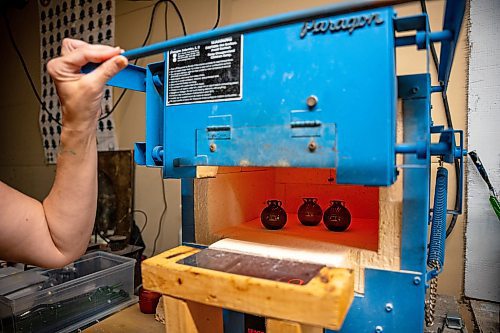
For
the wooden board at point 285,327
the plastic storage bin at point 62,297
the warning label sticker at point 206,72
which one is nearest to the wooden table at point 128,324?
the plastic storage bin at point 62,297

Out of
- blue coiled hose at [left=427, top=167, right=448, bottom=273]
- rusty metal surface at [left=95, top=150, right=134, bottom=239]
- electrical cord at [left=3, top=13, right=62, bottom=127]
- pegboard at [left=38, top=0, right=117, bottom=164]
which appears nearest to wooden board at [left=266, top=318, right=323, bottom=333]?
blue coiled hose at [left=427, top=167, right=448, bottom=273]

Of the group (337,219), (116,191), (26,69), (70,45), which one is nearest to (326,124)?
(337,219)

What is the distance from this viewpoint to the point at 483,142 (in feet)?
3.97

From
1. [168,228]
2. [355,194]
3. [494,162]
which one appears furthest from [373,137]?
[168,228]

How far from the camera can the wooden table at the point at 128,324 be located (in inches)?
43.1

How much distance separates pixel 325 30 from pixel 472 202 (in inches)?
38.3

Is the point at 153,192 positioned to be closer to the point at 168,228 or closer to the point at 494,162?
the point at 168,228

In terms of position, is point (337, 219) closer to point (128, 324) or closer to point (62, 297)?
point (128, 324)

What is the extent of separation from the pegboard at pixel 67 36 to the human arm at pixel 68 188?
1.40 m

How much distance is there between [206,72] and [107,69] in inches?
8.2

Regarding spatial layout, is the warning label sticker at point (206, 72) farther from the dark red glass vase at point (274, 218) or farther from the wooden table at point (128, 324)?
the wooden table at point (128, 324)

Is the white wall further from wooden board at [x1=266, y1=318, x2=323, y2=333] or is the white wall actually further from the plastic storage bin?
the plastic storage bin

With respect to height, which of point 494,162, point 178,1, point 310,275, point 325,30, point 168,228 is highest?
point 178,1

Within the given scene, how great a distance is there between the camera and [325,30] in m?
0.65
